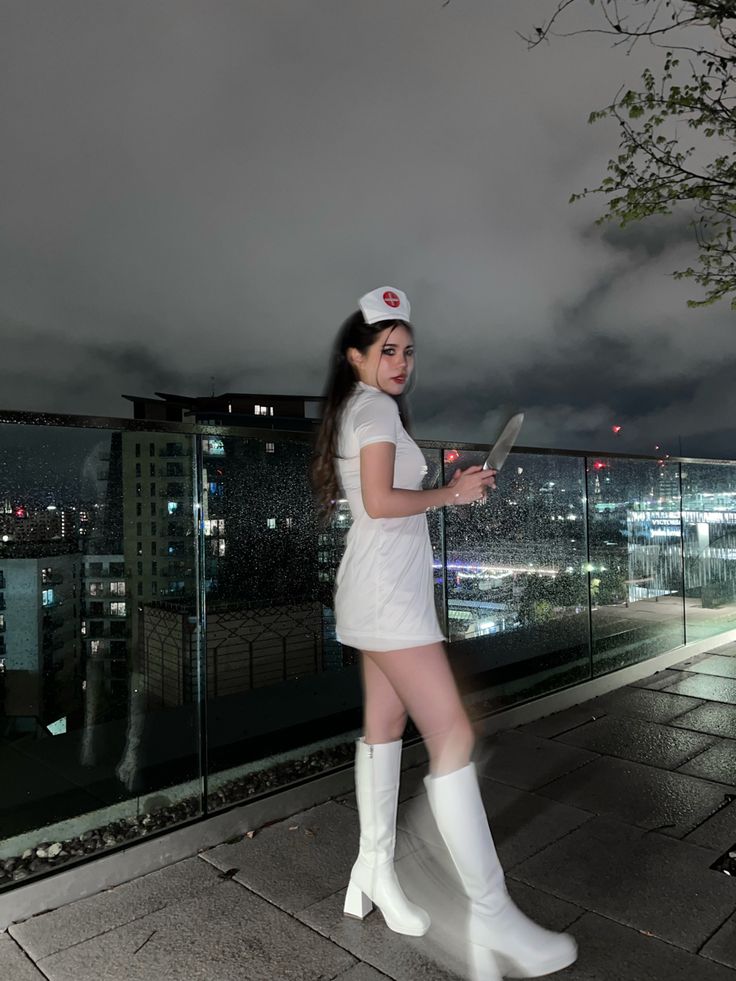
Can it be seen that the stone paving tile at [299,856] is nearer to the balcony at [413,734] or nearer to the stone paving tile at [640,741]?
the balcony at [413,734]

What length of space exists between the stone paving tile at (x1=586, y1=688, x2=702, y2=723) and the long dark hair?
8.47ft

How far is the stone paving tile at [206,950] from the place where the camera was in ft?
5.19

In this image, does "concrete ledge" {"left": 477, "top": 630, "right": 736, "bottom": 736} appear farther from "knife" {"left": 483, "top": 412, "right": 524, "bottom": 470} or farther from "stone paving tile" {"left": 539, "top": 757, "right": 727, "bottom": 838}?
"knife" {"left": 483, "top": 412, "right": 524, "bottom": 470}

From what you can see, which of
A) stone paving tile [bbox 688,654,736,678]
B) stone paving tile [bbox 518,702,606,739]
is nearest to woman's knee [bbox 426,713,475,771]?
stone paving tile [bbox 518,702,606,739]

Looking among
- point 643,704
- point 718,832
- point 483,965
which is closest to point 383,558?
point 483,965

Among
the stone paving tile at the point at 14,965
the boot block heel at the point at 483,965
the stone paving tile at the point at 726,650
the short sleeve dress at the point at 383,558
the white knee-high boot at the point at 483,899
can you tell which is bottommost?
the stone paving tile at the point at 726,650

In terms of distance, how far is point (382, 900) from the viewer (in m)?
1.72

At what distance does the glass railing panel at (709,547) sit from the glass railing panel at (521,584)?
46.9 inches

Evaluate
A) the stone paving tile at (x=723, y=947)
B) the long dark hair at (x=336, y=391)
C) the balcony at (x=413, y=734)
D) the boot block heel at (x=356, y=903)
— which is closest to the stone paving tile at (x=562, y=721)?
the balcony at (x=413, y=734)

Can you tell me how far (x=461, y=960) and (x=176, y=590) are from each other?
156 cm

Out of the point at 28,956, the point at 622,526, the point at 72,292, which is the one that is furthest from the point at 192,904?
the point at 72,292

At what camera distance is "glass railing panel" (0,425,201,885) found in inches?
85.0

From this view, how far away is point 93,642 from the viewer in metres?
2.53

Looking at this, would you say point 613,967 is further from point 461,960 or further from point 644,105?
point 644,105
